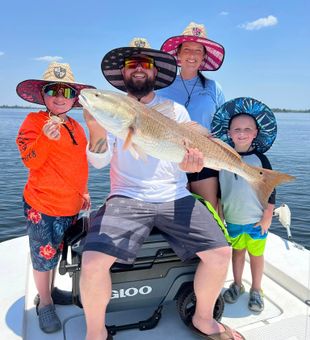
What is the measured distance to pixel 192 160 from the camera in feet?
9.02

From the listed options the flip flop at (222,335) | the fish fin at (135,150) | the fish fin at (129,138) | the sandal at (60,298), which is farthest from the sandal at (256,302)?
the fish fin at (129,138)

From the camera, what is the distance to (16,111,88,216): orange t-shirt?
9.53 feet

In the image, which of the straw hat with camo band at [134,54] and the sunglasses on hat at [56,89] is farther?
the straw hat with camo band at [134,54]

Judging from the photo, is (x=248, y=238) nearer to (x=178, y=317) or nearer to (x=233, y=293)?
(x=233, y=293)

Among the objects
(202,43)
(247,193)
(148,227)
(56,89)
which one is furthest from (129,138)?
(202,43)

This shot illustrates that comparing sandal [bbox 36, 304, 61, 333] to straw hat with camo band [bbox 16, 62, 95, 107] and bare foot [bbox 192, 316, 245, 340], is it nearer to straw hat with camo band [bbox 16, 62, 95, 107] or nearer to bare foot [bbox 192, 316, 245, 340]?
bare foot [bbox 192, 316, 245, 340]

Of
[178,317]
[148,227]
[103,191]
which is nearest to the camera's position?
[148,227]

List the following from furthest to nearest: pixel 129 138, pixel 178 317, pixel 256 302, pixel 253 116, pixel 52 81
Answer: pixel 253 116 < pixel 256 302 < pixel 178 317 < pixel 52 81 < pixel 129 138

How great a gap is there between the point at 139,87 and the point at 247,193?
4.90ft

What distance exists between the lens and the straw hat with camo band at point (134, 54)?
10.5ft

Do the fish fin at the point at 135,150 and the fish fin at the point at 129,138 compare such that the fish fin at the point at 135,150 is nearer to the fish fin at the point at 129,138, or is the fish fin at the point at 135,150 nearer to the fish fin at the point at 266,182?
the fish fin at the point at 129,138

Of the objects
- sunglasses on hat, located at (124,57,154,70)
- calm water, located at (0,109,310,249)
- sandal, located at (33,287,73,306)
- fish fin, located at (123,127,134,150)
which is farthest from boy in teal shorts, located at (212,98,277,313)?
calm water, located at (0,109,310,249)

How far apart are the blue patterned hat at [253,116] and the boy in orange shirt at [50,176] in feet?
4.61

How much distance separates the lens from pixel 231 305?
3.43 metres
